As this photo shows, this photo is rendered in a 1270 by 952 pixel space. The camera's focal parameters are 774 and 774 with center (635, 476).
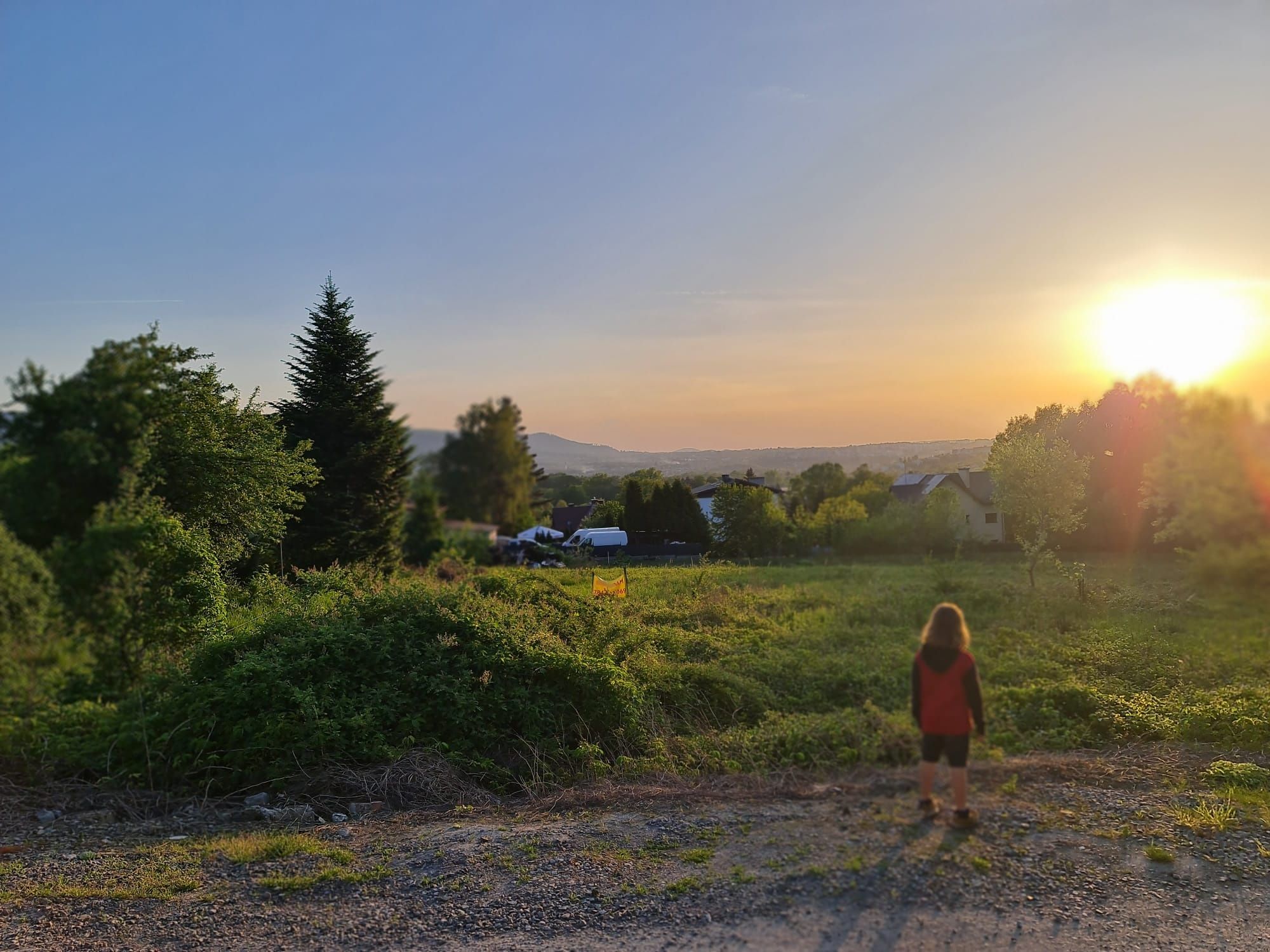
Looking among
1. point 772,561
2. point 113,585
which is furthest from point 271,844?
point 772,561

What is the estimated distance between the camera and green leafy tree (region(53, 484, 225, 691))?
2576mm

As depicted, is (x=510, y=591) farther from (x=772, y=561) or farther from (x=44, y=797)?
(x=44, y=797)

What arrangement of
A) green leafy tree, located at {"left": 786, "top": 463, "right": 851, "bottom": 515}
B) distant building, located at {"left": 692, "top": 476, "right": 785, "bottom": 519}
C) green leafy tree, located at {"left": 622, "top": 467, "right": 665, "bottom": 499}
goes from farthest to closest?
green leafy tree, located at {"left": 786, "top": 463, "right": 851, "bottom": 515}, distant building, located at {"left": 692, "top": 476, "right": 785, "bottom": 519}, green leafy tree, located at {"left": 622, "top": 467, "right": 665, "bottom": 499}

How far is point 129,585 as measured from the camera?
2.78 meters

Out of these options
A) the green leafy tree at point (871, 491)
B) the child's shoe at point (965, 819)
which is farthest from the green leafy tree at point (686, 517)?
the child's shoe at point (965, 819)

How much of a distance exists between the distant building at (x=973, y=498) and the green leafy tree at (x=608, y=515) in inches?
183

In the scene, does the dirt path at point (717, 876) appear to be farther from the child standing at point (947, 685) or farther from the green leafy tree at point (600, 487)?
the green leafy tree at point (600, 487)

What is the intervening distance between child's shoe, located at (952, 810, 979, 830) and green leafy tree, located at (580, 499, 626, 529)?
829 centimetres

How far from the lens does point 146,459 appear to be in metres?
2.88

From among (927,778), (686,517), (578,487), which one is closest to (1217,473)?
(927,778)

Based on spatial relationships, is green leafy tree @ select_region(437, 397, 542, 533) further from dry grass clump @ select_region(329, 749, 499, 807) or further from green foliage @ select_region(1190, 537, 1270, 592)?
green foliage @ select_region(1190, 537, 1270, 592)

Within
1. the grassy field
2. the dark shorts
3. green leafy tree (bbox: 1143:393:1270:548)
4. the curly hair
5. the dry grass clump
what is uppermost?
green leafy tree (bbox: 1143:393:1270:548)

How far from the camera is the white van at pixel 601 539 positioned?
42.9 ft

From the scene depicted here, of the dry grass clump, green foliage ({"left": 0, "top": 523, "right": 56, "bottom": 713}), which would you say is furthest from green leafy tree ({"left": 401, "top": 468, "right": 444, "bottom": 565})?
green foliage ({"left": 0, "top": 523, "right": 56, "bottom": 713})
